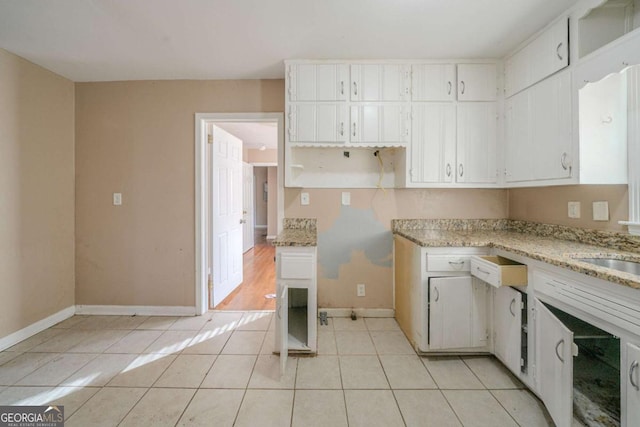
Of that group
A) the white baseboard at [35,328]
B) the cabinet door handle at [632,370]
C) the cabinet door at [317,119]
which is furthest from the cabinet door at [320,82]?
the white baseboard at [35,328]

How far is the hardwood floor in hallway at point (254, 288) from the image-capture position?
3062 millimetres

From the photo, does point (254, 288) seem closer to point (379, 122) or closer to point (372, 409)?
point (372, 409)

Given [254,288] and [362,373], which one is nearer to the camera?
[362,373]

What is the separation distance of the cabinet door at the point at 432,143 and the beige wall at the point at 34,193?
10.6ft

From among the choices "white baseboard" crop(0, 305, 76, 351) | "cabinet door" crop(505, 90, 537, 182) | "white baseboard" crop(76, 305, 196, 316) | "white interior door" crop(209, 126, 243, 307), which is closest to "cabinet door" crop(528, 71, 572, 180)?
"cabinet door" crop(505, 90, 537, 182)

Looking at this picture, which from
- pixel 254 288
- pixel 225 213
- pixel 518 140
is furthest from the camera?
pixel 254 288

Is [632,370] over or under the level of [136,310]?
over

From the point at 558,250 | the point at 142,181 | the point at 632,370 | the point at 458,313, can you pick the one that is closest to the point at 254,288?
the point at 142,181

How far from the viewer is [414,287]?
7.16 feet

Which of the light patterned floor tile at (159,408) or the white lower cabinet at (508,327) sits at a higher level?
the white lower cabinet at (508,327)

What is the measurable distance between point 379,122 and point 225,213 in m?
1.97

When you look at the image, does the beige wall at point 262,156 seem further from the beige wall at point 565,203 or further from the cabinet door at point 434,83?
the beige wall at point 565,203

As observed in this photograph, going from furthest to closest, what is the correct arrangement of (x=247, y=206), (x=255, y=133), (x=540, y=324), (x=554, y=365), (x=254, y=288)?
(x=247, y=206) < (x=255, y=133) < (x=254, y=288) < (x=540, y=324) < (x=554, y=365)

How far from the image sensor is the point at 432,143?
8.05 ft
